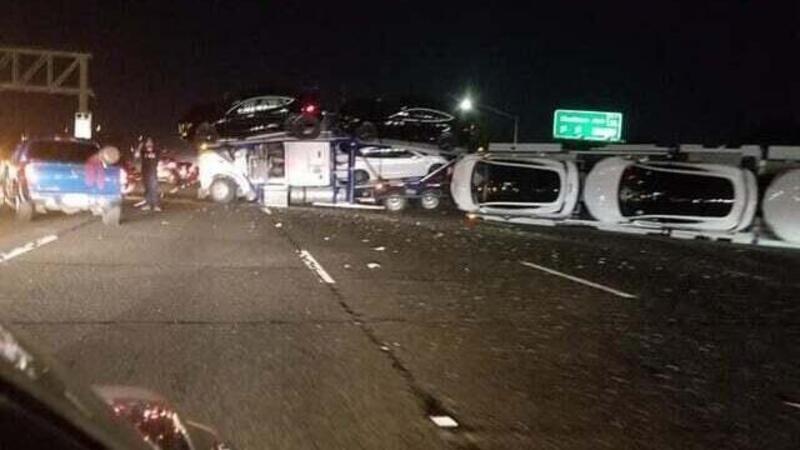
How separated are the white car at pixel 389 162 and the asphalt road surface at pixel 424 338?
55.3 ft

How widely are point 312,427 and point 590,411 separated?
6.24 feet

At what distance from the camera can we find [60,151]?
23875 mm

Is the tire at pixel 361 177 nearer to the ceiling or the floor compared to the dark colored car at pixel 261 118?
nearer to the floor

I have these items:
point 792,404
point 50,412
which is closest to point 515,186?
point 792,404

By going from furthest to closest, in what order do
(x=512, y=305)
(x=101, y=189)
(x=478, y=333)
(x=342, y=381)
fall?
(x=101, y=189) → (x=512, y=305) → (x=478, y=333) → (x=342, y=381)

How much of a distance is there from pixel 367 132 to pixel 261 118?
353 cm

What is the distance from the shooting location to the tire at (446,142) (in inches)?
1458

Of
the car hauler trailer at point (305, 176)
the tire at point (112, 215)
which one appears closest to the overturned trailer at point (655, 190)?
the car hauler trailer at point (305, 176)

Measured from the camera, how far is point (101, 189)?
23.0 metres

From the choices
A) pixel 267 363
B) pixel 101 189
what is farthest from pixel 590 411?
pixel 101 189

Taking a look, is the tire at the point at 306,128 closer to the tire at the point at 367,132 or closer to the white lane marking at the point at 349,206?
the tire at the point at 367,132

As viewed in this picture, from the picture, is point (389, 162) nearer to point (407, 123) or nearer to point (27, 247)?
point (407, 123)

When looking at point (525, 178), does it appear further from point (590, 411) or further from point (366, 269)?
point (590, 411)

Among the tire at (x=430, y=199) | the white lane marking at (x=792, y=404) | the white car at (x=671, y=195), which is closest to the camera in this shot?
the white lane marking at (x=792, y=404)
